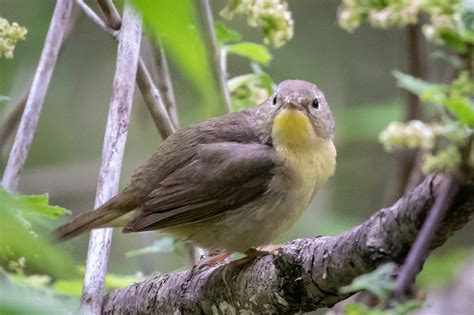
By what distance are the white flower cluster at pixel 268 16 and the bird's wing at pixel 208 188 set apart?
0.55m

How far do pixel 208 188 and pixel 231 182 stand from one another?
0.32 feet

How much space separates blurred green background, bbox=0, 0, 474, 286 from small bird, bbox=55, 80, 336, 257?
2111 millimetres

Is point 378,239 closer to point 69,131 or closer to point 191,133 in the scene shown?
point 191,133

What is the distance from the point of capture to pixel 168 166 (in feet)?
10.5

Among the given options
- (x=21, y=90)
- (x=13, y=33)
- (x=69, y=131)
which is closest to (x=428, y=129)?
(x=13, y=33)

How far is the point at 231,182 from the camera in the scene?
305cm

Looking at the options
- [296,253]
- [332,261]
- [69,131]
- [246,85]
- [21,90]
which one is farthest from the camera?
[69,131]

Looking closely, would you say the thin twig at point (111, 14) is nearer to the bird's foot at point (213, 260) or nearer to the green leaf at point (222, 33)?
the green leaf at point (222, 33)

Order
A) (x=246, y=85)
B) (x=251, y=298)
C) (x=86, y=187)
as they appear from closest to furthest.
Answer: (x=251, y=298) < (x=246, y=85) < (x=86, y=187)

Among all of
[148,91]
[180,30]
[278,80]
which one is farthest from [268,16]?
[278,80]

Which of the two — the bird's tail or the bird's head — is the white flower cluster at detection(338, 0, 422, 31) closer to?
the bird's head

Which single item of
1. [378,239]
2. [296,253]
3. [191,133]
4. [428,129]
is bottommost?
[378,239]

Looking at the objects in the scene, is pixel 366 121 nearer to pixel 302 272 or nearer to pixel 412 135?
pixel 412 135

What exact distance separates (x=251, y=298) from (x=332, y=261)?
0.58 metres
